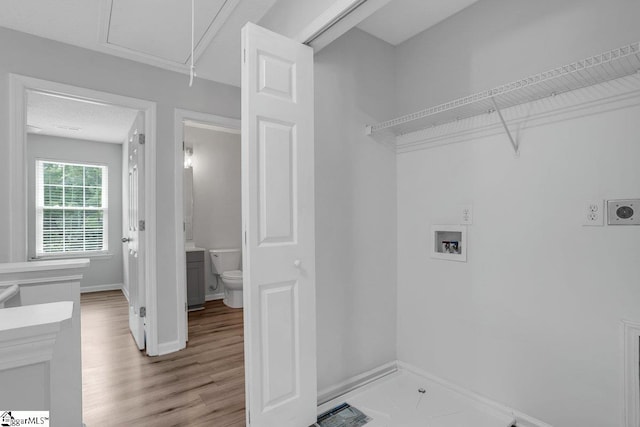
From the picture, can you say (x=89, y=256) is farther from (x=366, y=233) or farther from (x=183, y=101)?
(x=366, y=233)

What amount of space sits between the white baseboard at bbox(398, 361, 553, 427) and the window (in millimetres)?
5660

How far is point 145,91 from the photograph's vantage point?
2.93 m

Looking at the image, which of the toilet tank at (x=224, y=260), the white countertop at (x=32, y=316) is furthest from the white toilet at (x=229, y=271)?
the white countertop at (x=32, y=316)

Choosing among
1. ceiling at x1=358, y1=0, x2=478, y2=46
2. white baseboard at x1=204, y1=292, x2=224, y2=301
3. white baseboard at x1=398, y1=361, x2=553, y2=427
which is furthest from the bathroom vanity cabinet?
ceiling at x1=358, y1=0, x2=478, y2=46

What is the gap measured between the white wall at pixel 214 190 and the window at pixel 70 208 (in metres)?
2.08

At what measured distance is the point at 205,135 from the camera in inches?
203

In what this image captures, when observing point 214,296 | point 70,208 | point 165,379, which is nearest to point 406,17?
point 165,379

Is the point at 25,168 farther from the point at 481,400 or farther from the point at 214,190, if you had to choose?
the point at 481,400

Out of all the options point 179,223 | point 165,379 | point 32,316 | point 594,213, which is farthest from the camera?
point 179,223

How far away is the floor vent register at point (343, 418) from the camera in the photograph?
1.93 meters

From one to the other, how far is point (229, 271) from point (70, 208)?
314cm

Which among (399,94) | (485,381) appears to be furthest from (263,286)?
(399,94)

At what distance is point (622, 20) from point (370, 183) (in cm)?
156

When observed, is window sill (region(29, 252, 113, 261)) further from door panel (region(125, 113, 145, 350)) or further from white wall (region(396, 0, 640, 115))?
white wall (region(396, 0, 640, 115))
